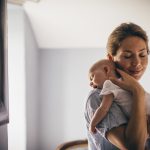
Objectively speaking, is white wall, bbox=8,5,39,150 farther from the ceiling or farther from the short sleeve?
the short sleeve

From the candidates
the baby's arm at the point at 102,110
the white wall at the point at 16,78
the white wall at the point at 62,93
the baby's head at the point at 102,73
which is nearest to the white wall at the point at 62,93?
the white wall at the point at 62,93

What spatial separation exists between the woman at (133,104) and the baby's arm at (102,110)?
1 cm

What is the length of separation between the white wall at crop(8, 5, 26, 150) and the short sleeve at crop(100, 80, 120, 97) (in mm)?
1074

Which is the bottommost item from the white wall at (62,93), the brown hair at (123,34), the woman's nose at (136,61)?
the white wall at (62,93)

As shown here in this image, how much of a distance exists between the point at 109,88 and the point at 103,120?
8cm

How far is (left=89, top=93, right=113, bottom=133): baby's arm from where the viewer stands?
1.81 feet

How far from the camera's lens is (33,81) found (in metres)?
1.73

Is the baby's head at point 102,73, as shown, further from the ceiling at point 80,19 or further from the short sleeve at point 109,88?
the ceiling at point 80,19

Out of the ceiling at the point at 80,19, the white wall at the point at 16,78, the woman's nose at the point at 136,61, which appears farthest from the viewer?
the white wall at the point at 16,78

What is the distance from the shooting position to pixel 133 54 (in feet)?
2.04

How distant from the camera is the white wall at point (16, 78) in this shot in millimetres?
1562

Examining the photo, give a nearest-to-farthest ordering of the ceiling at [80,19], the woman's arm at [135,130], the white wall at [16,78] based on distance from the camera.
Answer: the woman's arm at [135,130] → the ceiling at [80,19] → the white wall at [16,78]

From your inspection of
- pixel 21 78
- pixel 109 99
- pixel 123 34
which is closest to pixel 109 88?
pixel 109 99

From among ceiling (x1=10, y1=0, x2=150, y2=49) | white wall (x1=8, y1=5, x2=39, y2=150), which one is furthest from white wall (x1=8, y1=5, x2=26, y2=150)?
ceiling (x1=10, y1=0, x2=150, y2=49)
